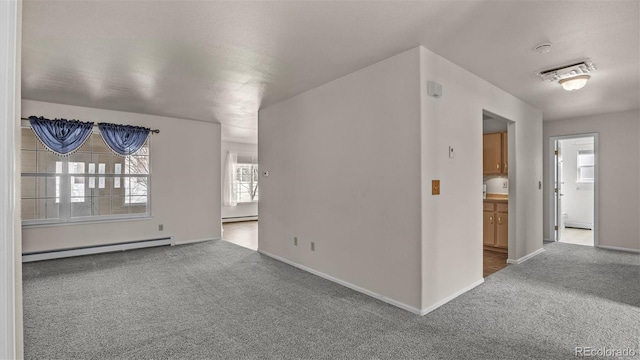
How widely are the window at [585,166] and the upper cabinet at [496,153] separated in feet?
11.6

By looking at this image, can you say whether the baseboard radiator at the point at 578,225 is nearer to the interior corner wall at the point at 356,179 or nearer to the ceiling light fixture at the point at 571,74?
the ceiling light fixture at the point at 571,74

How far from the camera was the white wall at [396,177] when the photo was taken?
114 inches

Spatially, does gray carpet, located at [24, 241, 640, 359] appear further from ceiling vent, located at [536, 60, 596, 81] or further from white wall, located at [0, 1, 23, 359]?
ceiling vent, located at [536, 60, 596, 81]

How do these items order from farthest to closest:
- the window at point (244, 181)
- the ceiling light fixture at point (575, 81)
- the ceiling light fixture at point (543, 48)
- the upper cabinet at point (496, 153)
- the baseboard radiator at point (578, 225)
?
1. the window at point (244, 181)
2. the baseboard radiator at point (578, 225)
3. the upper cabinet at point (496, 153)
4. the ceiling light fixture at point (575, 81)
5. the ceiling light fixture at point (543, 48)

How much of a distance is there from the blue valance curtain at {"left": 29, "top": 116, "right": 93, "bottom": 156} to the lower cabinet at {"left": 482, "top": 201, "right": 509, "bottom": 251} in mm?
6576

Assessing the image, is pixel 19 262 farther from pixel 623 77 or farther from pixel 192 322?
pixel 623 77

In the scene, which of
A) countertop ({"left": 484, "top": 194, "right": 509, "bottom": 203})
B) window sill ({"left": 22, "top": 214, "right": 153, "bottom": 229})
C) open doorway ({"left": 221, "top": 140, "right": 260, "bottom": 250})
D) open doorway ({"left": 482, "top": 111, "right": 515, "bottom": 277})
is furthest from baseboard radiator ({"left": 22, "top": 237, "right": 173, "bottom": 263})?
countertop ({"left": 484, "top": 194, "right": 509, "bottom": 203})

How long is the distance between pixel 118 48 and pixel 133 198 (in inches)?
138

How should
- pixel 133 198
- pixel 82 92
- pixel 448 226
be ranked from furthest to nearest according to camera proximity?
pixel 133 198, pixel 82 92, pixel 448 226

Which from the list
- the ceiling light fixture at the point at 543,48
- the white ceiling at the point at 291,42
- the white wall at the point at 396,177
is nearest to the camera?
the white ceiling at the point at 291,42

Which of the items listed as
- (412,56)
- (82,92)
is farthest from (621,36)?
(82,92)

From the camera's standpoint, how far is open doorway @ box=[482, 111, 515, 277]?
5.18m

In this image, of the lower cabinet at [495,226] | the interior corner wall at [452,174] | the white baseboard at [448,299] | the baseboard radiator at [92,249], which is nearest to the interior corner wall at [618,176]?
the lower cabinet at [495,226]

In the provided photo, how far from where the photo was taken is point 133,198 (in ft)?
18.4
